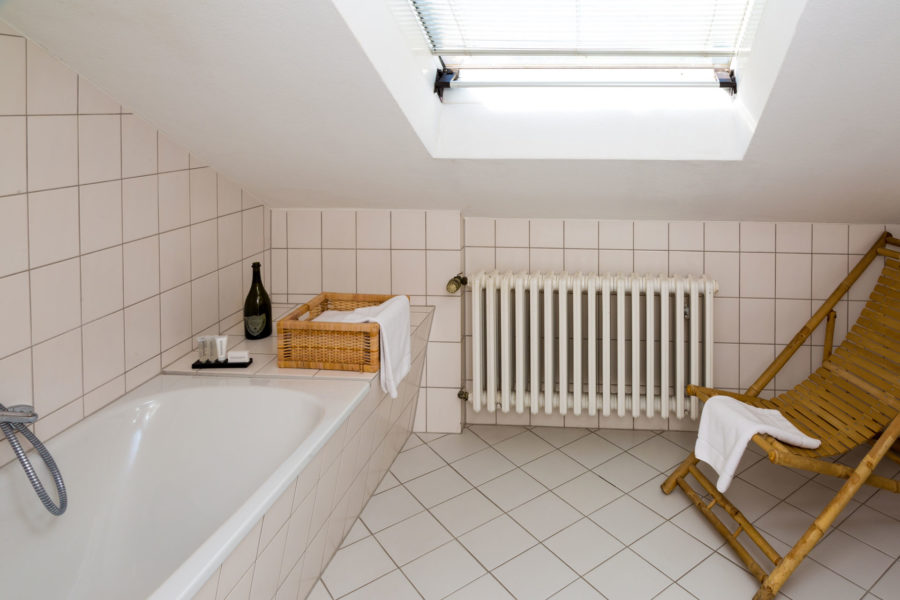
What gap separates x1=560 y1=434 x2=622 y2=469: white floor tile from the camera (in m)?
2.86

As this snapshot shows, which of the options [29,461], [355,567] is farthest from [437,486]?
[29,461]

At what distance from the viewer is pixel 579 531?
92.7 inches

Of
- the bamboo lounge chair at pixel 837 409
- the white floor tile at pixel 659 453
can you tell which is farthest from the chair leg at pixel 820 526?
the white floor tile at pixel 659 453

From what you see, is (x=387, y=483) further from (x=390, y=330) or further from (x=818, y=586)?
(x=818, y=586)

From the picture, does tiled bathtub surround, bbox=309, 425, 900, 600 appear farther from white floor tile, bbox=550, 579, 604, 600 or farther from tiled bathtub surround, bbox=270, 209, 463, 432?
tiled bathtub surround, bbox=270, 209, 463, 432

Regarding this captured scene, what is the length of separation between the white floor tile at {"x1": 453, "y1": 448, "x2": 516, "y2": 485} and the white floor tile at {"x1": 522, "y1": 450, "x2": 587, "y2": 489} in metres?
0.09

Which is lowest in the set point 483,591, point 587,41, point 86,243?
point 483,591

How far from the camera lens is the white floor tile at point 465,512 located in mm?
2391

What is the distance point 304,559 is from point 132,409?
25.9 inches

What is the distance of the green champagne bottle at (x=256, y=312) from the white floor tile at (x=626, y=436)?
1.47m

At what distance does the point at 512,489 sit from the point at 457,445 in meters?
0.43

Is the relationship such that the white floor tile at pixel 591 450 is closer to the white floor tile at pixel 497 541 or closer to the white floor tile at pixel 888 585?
the white floor tile at pixel 497 541

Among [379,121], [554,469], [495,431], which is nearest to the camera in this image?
[379,121]

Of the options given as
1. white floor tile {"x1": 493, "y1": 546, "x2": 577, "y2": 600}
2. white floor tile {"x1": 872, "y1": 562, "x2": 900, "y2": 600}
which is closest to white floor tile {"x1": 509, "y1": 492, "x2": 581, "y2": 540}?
white floor tile {"x1": 493, "y1": 546, "x2": 577, "y2": 600}
